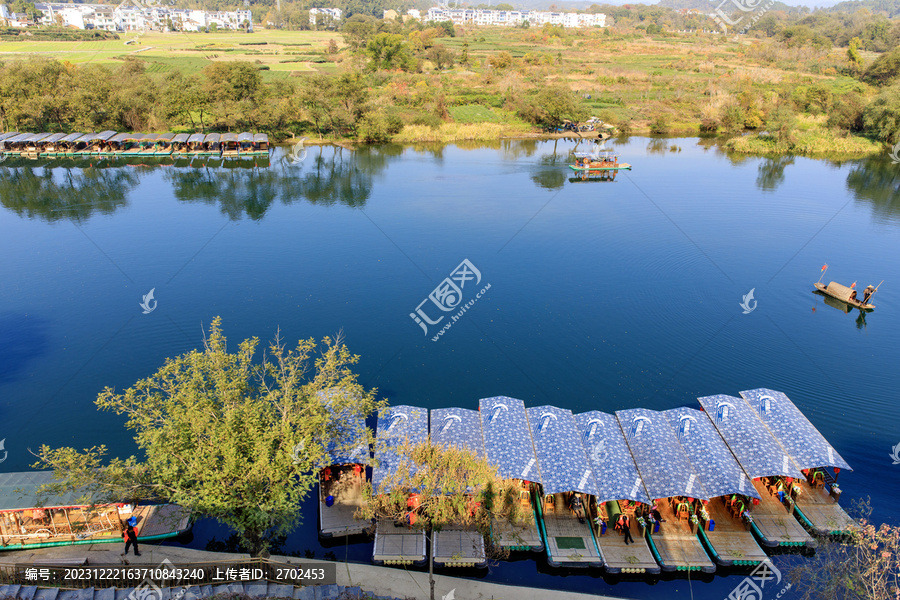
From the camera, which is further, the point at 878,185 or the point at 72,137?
the point at 72,137

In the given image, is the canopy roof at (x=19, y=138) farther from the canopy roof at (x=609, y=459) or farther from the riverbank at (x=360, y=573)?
the canopy roof at (x=609, y=459)

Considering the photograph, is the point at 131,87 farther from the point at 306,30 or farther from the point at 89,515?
the point at 306,30

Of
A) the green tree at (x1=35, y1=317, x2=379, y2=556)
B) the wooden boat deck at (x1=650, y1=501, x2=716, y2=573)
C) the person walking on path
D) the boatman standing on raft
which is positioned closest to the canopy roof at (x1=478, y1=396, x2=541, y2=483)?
the wooden boat deck at (x1=650, y1=501, x2=716, y2=573)

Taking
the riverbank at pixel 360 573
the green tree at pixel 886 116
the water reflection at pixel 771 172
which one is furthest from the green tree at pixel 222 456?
the green tree at pixel 886 116

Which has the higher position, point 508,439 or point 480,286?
point 508,439

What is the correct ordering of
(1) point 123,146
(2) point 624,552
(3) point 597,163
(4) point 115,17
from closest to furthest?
(2) point 624,552, (3) point 597,163, (1) point 123,146, (4) point 115,17

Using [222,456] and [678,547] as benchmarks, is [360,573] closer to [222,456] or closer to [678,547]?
[222,456]

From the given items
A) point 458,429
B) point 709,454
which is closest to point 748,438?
point 709,454

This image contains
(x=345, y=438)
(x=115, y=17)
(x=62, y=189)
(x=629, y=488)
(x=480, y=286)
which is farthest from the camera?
(x=115, y=17)
